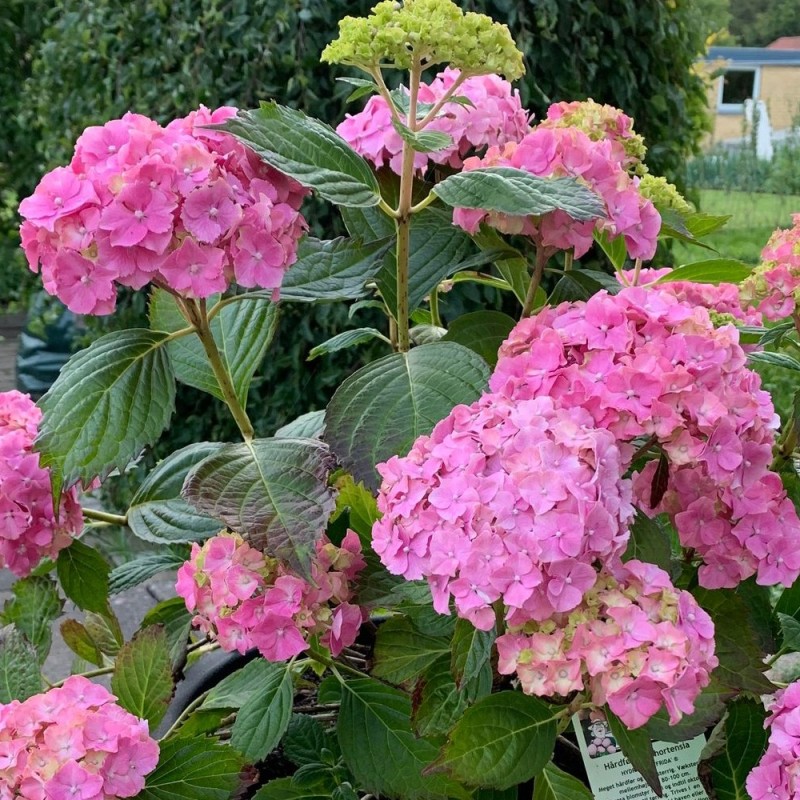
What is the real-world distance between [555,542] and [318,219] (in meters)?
1.86

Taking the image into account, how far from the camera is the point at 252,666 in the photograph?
36.9 inches

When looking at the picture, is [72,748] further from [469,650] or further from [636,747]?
[636,747]

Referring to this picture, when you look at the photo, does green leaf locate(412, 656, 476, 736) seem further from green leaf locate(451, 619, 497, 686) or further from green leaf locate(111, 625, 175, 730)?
green leaf locate(111, 625, 175, 730)

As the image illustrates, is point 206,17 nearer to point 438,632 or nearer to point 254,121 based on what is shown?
point 254,121

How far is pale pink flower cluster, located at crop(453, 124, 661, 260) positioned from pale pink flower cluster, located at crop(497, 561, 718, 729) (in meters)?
0.28

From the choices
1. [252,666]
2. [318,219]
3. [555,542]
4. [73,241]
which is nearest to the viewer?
[555,542]

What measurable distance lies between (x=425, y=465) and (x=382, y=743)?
0.34 meters

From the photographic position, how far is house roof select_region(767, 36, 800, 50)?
234 inches

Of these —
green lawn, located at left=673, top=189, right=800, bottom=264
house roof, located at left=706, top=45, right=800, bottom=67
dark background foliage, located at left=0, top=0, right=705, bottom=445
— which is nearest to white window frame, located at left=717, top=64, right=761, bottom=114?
house roof, located at left=706, top=45, right=800, bottom=67

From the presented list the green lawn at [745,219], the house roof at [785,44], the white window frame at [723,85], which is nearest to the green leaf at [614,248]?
the green lawn at [745,219]

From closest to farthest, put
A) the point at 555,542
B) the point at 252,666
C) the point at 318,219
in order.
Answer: the point at 555,542 → the point at 252,666 → the point at 318,219

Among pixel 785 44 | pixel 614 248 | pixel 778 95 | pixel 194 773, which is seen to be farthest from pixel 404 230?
pixel 785 44

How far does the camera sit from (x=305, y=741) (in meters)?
0.93

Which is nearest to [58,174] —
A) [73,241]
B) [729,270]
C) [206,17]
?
[73,241]
